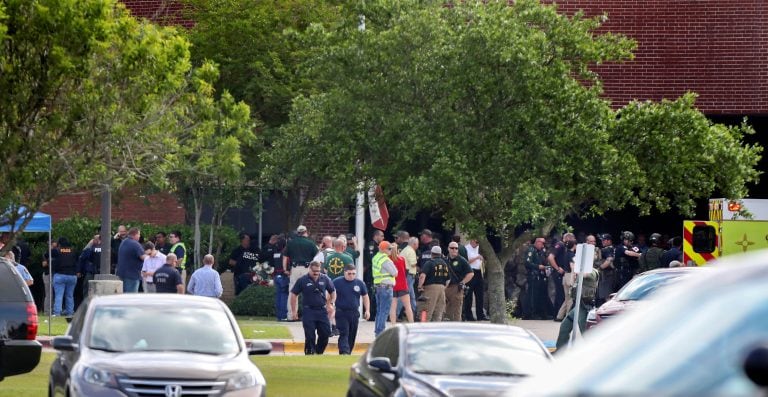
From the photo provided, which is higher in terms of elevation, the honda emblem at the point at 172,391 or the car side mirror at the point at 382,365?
the car side mirror at the point at 382,365

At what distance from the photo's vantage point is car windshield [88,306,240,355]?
12625 mm

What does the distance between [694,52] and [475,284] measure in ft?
27.4

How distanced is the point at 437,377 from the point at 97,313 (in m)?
3.45

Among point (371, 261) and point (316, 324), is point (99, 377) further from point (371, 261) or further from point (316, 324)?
point (371, 261)

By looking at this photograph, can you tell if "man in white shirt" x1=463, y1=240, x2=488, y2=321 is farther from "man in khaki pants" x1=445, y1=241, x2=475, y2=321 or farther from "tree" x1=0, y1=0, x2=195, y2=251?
"tree" x1=0, y1=0, x2=195, y2=251

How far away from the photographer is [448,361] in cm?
1179

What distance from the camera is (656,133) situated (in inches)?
874

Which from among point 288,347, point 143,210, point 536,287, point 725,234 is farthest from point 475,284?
point 143,210

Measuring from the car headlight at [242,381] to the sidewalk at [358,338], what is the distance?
1101 centimetres

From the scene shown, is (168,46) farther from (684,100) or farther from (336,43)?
(684,100)

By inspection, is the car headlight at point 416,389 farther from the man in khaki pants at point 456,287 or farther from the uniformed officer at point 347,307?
the man in khaki pants at point 456,287

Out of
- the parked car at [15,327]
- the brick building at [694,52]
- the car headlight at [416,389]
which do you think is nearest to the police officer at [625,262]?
the brick building at [694,52]

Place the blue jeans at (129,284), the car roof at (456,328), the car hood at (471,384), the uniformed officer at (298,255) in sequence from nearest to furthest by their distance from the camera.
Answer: the car hood at (471,384) → the car roof at (456,328) → the blue jeans at (129,284) → the uniformed officer at (298,255)

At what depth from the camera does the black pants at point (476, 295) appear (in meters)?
29.3
